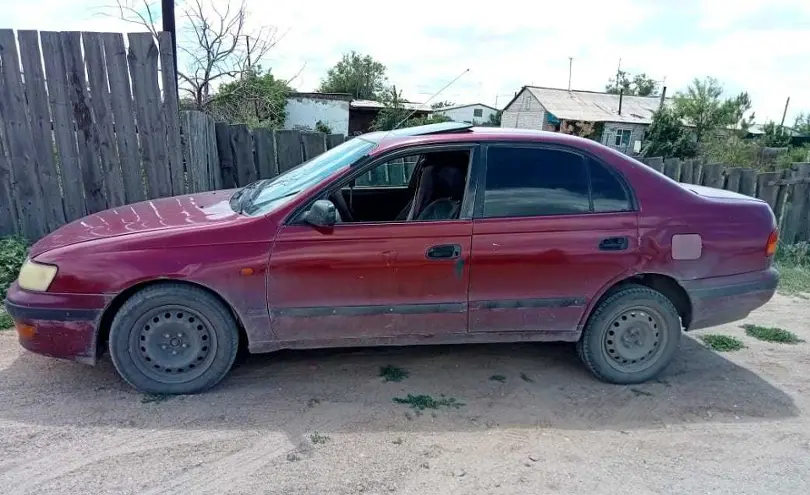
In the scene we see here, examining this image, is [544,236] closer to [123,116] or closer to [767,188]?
[123,116]

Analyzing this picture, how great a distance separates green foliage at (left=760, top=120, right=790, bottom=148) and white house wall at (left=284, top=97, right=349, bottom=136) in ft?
78.5

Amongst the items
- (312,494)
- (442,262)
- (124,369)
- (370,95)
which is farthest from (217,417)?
(370,95)

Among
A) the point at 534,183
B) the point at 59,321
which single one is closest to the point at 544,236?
the point at 534,183

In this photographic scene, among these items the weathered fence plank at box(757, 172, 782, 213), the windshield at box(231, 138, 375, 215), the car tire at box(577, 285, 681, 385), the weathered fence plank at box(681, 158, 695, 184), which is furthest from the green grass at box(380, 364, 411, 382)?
the weathered fence plank at box(757, 172, 782, 213)

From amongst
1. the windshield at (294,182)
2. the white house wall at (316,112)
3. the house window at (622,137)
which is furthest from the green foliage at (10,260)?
the house window at (622,137)

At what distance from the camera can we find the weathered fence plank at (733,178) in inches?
294

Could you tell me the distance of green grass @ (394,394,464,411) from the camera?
139 inches

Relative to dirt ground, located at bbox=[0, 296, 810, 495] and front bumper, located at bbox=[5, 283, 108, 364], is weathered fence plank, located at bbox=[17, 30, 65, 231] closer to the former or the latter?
dirt ground, located at bbox=[0, 296, 810, 495]

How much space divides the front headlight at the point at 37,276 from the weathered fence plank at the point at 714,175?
25.2ft

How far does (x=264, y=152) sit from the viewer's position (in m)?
6.65

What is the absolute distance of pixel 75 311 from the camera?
3.34 metres

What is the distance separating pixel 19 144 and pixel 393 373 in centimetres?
462

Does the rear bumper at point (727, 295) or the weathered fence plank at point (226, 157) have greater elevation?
the weathered fence plank at point (226, 157)

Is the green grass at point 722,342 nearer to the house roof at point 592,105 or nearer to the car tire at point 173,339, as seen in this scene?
the car tire at point 173,339
